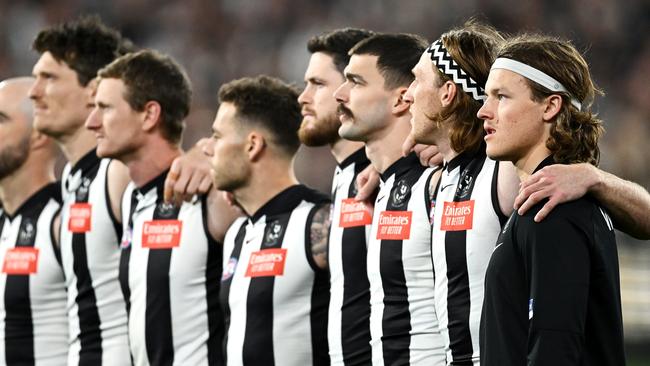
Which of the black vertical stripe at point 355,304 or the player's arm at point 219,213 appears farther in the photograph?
the player's arm at point 219,213

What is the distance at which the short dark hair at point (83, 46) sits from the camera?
679cm

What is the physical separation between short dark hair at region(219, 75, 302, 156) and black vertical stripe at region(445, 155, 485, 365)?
5.47 feet

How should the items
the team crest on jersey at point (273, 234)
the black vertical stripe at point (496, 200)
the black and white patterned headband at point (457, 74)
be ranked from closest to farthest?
the black vertical stripe at point (496, 200), the black and white patterned headband at point (457, 74), the team crest on jersey at point (273, 234)

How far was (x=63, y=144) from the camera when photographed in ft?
21.9

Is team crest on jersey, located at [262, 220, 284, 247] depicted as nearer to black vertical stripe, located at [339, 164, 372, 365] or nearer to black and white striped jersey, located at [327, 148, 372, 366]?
black and white striped jersey, located at [327, 148, 372, 366]

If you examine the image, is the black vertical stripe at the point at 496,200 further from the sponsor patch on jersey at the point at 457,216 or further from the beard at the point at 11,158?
the beard at the point at 11,158

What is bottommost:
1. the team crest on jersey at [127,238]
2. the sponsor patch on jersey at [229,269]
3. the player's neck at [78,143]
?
the sponsor patch on jersey at [229,269]

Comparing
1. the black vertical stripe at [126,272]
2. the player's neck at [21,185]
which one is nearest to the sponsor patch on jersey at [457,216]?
the black vertical stripe at [126,272]

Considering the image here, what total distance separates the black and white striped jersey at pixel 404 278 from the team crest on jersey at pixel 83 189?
200 centimetres

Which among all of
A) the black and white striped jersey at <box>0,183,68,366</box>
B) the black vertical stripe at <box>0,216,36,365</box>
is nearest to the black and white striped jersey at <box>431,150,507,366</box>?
the black and white striped jersey at <box>0,183,68,366</box>

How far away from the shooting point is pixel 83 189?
6.45m

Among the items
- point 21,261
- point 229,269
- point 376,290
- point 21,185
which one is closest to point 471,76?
point 376,290

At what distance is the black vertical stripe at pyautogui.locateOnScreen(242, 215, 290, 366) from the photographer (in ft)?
17.6

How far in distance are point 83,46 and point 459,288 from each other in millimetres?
3300
